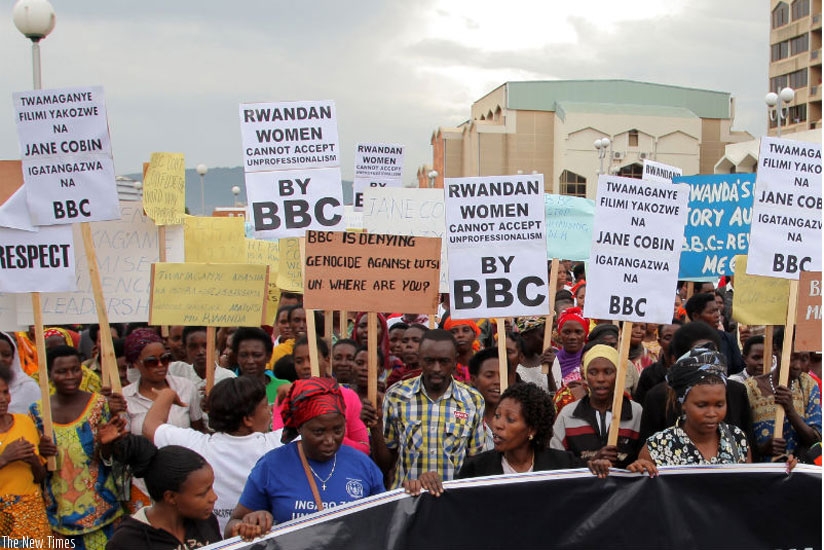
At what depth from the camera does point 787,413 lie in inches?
205

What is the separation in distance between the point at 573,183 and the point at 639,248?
228 ft

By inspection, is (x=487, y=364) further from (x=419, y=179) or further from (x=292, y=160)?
(x=419, y=179)

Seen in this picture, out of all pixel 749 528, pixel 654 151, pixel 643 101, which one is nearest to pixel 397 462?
pixel 749 528

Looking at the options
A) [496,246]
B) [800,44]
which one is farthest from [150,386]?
[800,44]

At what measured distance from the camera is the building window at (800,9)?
6812cm

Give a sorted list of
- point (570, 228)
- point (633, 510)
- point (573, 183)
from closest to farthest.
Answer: point (633, 510) → point (570, 228) → point (573, 183)

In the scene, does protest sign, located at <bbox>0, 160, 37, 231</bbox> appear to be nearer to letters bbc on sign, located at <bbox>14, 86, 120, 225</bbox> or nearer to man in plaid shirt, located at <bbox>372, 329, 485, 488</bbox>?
letters bbc on sign, located at <bbox>14, 86, 120, 225</bbox>

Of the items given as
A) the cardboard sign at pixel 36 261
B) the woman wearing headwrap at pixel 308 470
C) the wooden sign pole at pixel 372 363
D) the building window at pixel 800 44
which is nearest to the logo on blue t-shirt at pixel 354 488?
the woman wearing headwrap at pixel 308 470

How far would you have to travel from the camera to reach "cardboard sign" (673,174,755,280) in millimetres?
8852

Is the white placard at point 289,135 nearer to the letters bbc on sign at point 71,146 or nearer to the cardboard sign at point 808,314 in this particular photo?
the letters bbc on sign at point 71,146

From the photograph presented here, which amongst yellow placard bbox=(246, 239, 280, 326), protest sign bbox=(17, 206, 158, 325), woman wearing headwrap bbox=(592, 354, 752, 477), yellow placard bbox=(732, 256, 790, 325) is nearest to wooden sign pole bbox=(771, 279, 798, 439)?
yellow placard bbox=(732, 256, 790, 325)

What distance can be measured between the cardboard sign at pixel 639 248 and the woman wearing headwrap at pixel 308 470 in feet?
7.40

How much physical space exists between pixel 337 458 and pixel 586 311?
2.28 m

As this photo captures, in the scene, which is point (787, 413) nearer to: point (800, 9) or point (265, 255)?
point (265, 255)
